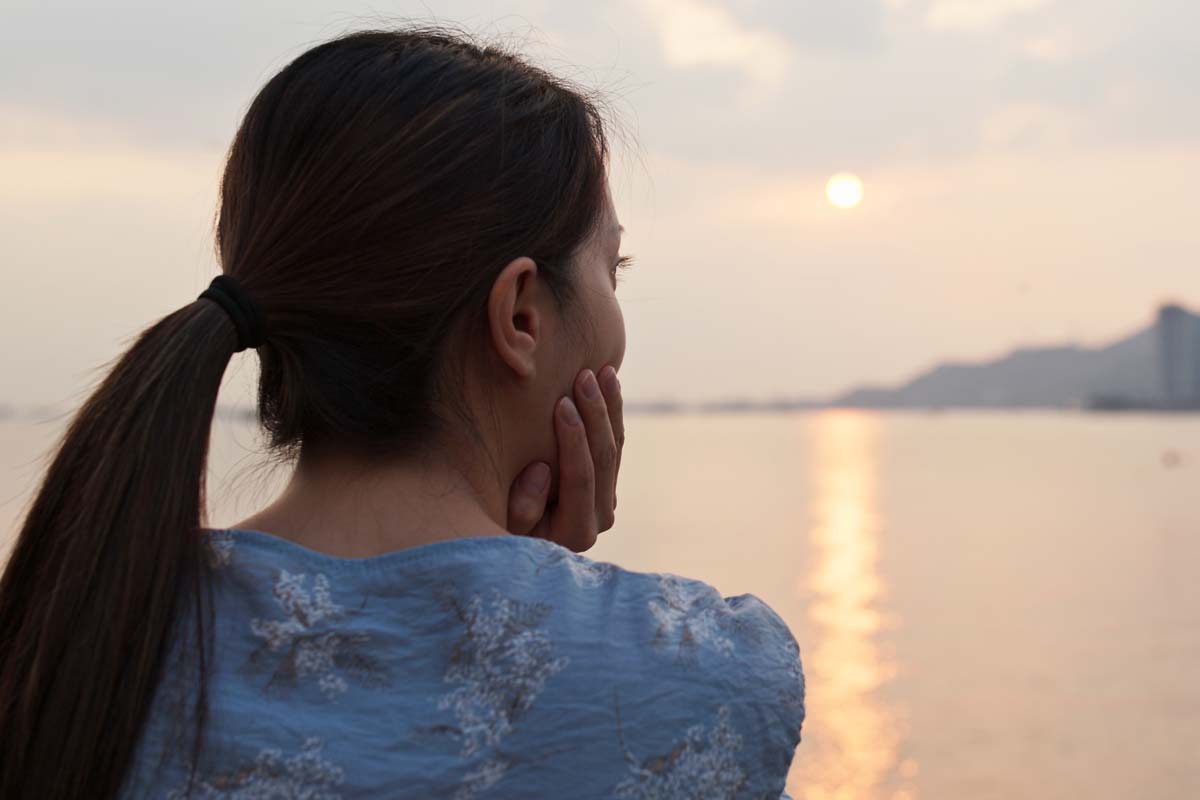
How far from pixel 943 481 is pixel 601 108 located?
57.9 m

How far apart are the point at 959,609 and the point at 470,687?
911 inches

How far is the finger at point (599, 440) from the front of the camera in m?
1.39

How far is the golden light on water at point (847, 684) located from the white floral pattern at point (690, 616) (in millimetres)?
11694

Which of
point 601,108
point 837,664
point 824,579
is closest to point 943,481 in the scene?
point 824,579

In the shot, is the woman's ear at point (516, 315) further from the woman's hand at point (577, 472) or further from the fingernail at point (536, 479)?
the fingernail at point (536, 479)

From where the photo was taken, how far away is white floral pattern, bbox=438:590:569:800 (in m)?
1.02

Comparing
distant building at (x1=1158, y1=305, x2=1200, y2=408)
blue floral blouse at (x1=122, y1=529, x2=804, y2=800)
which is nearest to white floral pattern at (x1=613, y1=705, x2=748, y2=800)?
blue floral blouse at (x1=122, y1=529, x2=804, y2=800)

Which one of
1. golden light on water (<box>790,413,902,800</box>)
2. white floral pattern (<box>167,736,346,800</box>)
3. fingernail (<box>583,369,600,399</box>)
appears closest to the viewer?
white floral pattern (<box>167,736,346,800</box>)

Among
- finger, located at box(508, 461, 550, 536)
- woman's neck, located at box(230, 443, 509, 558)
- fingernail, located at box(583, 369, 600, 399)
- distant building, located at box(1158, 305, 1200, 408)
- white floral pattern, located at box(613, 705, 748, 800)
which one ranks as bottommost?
distant building, located at box(1158, 305, 1200, 408)

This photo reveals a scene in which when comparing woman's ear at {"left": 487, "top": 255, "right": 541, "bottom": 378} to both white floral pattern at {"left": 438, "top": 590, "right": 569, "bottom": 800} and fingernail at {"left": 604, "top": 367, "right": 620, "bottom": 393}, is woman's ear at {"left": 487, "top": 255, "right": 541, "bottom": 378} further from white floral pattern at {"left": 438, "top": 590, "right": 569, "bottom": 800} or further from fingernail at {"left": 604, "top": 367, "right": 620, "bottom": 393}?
white floral pattern at {"left": 438, "top": 590, "right": 569, "bottom": 800}

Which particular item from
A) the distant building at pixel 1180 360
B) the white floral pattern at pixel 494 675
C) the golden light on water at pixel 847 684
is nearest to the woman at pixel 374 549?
the white floral pattern at pixel 494 675

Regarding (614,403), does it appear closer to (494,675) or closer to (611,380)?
(611,380)

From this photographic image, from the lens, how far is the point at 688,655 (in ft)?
3.47

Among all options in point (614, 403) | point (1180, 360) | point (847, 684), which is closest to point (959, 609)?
point (847, 684)
